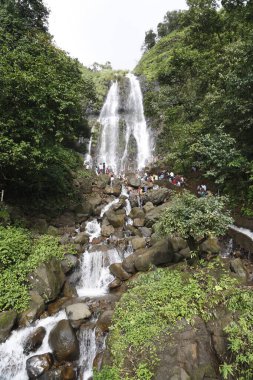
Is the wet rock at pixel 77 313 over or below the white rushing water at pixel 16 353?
over

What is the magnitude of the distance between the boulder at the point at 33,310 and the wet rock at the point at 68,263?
2320 millimetres

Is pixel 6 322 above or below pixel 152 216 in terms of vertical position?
below

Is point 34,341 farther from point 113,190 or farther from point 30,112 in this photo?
point 113,190

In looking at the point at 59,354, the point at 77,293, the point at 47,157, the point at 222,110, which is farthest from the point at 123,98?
the point at 59,354

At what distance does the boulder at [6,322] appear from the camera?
9.08 m

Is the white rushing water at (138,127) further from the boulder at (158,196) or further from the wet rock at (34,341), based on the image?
the wet rock at (34,341)

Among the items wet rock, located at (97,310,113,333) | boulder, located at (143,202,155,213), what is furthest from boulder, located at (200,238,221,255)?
wet rock, located at (97,310,113,333)

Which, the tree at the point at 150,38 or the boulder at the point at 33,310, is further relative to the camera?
the tree at the point at 150,38

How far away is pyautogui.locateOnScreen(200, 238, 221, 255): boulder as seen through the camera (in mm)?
12906

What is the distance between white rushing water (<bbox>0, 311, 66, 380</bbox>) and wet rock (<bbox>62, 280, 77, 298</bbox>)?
1.93 m

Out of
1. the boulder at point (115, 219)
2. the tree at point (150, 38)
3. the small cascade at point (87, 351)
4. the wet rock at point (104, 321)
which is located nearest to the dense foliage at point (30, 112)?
the boulder at point (115, 219)

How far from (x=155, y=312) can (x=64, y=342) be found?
3.39 metres

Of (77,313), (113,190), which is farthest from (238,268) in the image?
(113,190)

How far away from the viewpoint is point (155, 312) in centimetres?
763
